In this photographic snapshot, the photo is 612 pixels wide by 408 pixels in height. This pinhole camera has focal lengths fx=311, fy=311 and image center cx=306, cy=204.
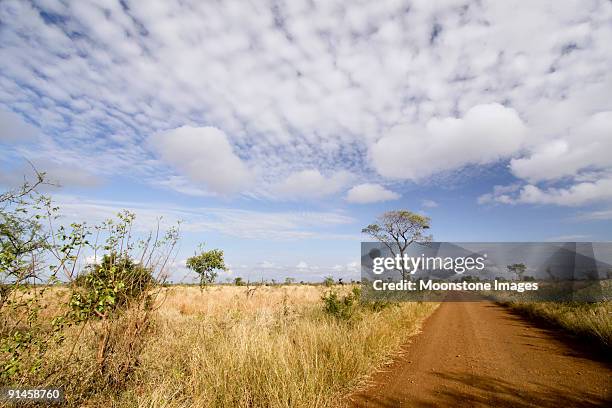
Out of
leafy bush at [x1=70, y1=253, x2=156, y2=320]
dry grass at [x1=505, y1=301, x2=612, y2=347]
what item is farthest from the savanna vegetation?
dry grass at [x1=505, y1=301, x2=612, y2=347]

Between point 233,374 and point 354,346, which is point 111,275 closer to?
point 233,374

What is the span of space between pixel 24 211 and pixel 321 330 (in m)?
5.67

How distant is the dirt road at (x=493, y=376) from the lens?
495 cm

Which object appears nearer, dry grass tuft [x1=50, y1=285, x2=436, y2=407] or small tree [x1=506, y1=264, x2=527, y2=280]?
dry grass tuft [x1=50, y1=285, x2=436, y2=407]

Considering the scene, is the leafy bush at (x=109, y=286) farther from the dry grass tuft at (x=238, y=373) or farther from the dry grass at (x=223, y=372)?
the dry grass tuft at (x=238, y=373)

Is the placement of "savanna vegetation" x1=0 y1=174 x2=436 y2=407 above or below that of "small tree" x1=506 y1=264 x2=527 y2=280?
below

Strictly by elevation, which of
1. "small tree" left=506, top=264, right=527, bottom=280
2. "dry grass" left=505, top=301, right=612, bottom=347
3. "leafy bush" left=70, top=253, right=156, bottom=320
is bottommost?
"dry grass" left=505, top=301, right=612, bottom=347

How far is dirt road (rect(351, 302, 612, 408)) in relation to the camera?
4953mm

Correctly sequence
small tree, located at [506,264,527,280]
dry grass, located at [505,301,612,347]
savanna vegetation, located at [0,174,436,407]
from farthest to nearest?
small tree, located at [506,264,527,280], dry grass, located at [505,301,612,347], savanna vegetation, located at [0,174,436,407]

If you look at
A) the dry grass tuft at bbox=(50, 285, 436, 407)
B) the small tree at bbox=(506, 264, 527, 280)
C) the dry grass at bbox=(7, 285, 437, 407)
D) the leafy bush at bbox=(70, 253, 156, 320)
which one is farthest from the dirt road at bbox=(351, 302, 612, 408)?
the small tree at bbox=(506, 264, 527, 280)

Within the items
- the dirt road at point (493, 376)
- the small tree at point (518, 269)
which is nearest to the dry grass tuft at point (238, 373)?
the dirt road at point (493, 376)

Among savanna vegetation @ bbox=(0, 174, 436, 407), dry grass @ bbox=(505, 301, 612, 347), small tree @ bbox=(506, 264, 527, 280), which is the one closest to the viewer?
savanna vegetation @ bbox=(0, 174, 436, 407)

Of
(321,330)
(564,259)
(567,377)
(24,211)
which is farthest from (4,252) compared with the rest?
(564,259)

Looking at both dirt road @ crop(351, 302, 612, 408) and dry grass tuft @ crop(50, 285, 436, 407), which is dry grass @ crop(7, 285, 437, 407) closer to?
dry grass tuft @ crop(50, 285, 436, 407)
